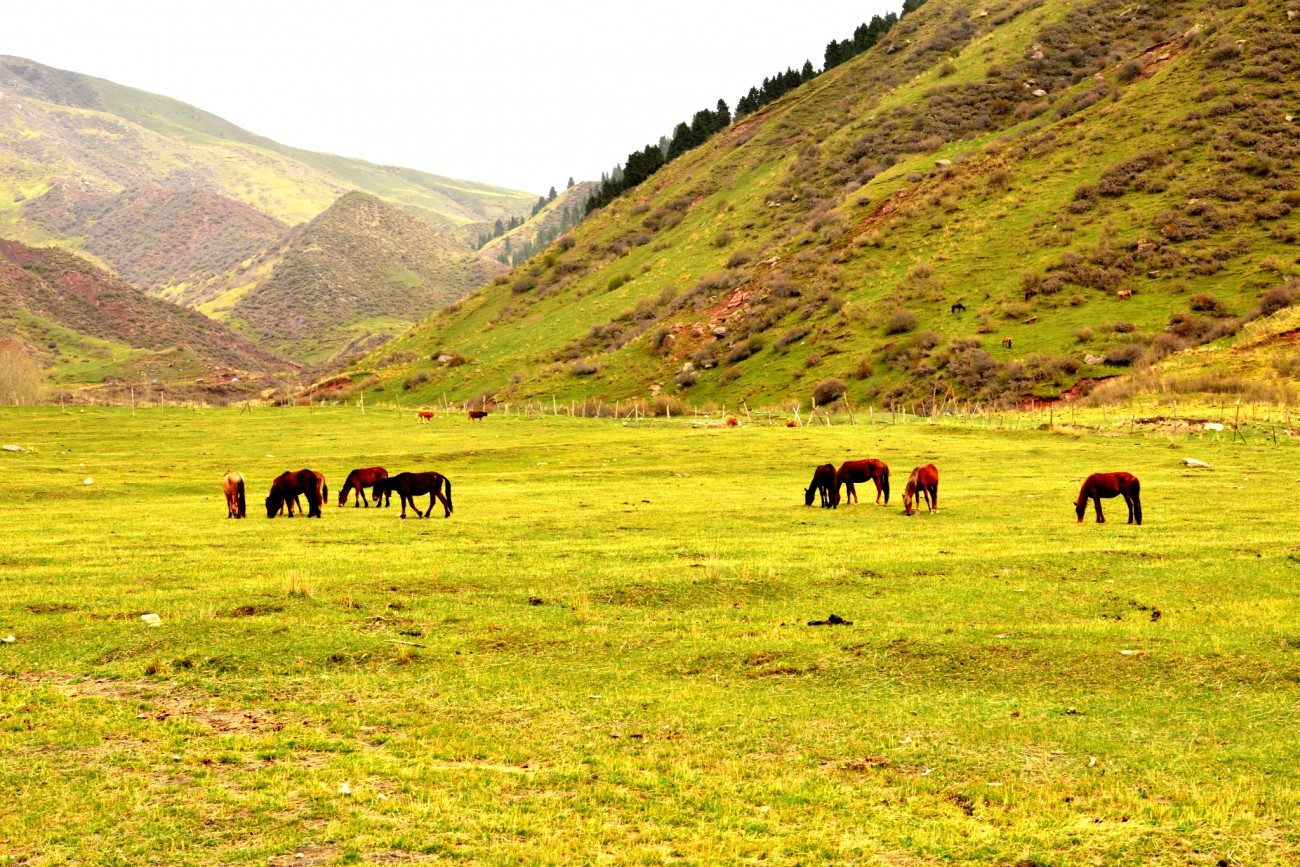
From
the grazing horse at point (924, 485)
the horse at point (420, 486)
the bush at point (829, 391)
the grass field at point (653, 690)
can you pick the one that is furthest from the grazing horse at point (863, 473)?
the bush at point (829, 391)

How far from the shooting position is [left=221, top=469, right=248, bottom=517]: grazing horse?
1204 inches

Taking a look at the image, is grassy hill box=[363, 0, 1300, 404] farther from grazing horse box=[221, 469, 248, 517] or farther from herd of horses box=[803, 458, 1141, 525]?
grazing horse box=[221, 469, 248, 517]

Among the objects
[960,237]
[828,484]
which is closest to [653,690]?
[828,484]

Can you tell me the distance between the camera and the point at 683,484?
4178cm

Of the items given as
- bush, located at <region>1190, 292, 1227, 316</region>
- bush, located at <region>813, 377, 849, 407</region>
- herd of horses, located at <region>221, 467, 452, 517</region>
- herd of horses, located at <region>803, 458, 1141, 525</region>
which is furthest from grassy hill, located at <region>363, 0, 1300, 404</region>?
herd of horses, located at <region>221, 467, 452, 517</region>

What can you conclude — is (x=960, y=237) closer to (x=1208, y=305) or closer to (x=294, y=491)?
(x=1208, y=305)

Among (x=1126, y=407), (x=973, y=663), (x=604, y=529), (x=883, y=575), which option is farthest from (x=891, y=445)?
(x=973, y=663)

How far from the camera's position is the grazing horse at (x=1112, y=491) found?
27.2 m

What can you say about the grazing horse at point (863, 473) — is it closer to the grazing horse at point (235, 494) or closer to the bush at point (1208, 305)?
the grazing horse at point (235, 494)

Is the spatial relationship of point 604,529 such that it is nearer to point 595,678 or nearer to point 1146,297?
point 595,678

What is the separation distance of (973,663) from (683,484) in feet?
89.3

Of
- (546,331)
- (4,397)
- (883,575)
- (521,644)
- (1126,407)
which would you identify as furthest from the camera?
(546,331)

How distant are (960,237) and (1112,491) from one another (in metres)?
79.7

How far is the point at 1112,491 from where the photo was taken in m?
27.7
